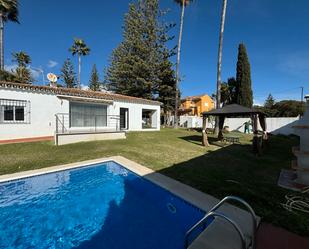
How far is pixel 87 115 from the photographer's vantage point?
1675 cm

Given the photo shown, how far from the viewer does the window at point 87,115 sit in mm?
15992

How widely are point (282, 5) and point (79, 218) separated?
2013cm

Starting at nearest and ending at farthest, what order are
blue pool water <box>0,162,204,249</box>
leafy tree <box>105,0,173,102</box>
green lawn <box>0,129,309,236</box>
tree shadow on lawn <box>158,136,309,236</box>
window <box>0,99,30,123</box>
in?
1. blue pool water <box>0,162,204,249</box>
2. tree shadow on lawn <box>158,136,309,236</box>
3. green lawn <box>0,129,309,236</box>
4. window <box>0,99,30,123</box>
5. leafy tree <box>105,0,173,102</box>

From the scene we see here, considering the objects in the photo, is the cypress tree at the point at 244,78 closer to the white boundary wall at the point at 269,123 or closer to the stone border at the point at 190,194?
the white boundary wall at the point at 269,123

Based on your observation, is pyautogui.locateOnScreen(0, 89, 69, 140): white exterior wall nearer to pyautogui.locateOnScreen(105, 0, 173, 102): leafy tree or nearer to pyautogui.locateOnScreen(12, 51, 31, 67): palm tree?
pyautogui.locateOnScreen(105, 0, 173, 102): leafy tree

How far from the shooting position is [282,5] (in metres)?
15.1

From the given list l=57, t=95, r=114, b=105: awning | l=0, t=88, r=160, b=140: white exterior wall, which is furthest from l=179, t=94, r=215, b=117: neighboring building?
l=0, t=88, r=160, b=140: white exterior wall

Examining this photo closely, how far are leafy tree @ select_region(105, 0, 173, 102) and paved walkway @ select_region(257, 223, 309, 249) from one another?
2685cm

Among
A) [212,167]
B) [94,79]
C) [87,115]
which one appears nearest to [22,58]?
[94,79]

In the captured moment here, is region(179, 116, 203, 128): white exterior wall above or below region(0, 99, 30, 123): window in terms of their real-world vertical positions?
below

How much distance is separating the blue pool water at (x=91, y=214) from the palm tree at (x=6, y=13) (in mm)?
22320

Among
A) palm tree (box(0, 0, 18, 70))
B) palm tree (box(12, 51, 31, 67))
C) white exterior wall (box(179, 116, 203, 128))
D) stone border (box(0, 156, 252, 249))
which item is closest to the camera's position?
stone border (box(0, 156, 252, 249))

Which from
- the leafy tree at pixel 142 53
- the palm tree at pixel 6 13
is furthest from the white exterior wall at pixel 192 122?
the palm tree at pixel 6 13

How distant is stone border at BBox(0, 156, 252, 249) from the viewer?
10.6 feet
